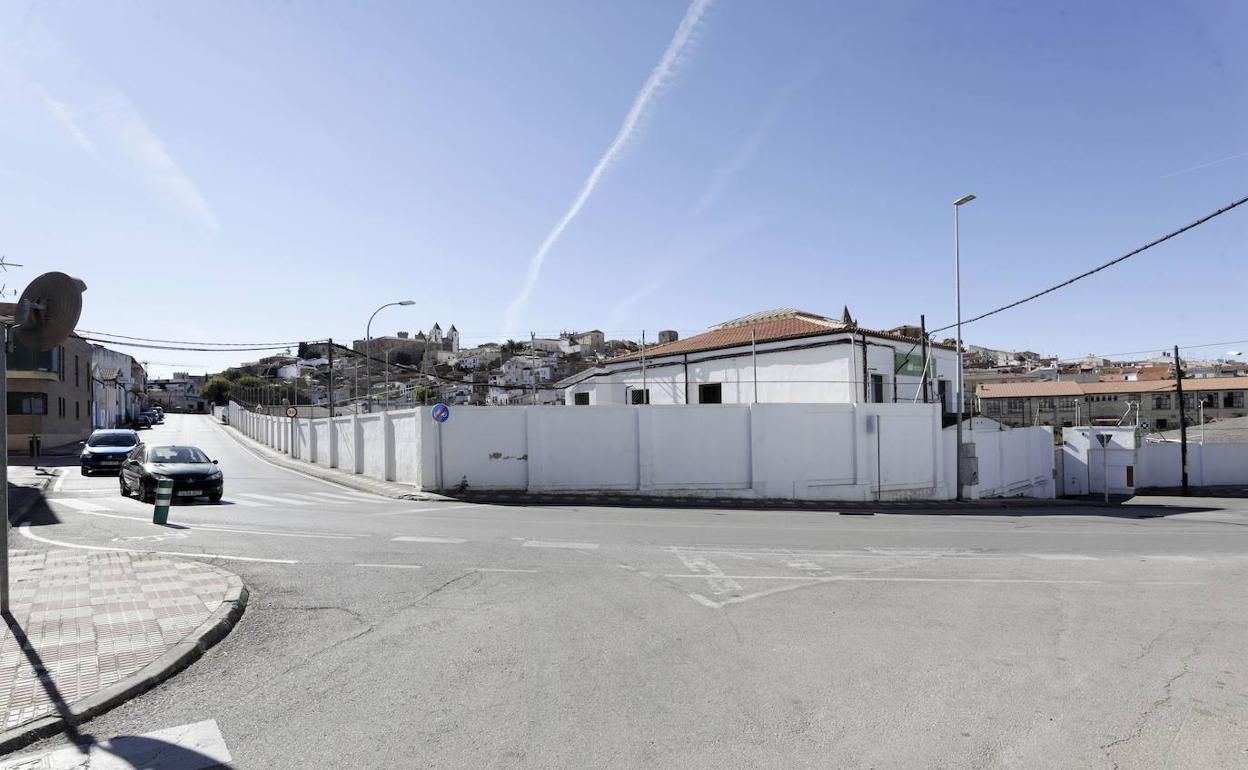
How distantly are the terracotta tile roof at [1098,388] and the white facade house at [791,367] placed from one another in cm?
3668

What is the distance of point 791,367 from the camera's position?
93.6 feet

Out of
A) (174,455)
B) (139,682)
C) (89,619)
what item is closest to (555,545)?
(89,619)

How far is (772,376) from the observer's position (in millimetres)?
29266

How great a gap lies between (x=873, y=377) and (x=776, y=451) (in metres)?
7.58

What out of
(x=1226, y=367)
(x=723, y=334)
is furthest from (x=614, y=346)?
(x=1226, y=367)

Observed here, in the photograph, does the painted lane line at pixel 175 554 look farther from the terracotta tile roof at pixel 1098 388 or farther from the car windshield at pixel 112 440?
the terracotta tile roof at pixel 1098 388

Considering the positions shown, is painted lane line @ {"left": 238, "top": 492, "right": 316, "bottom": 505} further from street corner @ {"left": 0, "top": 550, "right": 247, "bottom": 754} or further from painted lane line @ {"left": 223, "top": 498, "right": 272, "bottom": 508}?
street corner @ {"left": 0, "top": 550, "right": 247, "bottom": 754}

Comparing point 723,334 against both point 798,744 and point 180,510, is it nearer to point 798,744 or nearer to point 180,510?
point 180,510

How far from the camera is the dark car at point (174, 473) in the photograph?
686 inches

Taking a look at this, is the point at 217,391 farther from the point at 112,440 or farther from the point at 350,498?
the point at 350,498

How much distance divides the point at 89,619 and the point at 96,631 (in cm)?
47

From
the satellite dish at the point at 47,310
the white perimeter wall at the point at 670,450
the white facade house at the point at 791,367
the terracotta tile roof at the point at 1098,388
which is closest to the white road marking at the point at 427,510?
the white perimeter wall at the point at 670,450

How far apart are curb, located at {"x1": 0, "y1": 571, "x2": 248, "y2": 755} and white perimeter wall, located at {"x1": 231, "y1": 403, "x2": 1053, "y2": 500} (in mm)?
13918

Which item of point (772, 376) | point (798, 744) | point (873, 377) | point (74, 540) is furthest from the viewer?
point (772, 376)
